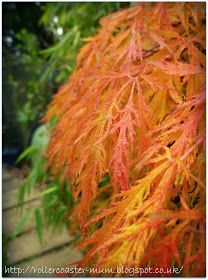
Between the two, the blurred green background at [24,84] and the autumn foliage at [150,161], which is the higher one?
the blurred green background at [24,84]

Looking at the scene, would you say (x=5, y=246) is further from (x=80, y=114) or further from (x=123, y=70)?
(x=123, y=70)

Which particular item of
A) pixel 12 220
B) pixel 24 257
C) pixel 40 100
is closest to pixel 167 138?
pixel 24 257

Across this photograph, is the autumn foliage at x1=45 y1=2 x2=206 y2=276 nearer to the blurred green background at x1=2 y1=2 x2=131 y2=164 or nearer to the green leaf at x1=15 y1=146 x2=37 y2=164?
the green leaf at x1=15 y1=146 x2=37 y2=164

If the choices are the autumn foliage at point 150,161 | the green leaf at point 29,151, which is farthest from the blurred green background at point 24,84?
the autumn foliage at point 150,161

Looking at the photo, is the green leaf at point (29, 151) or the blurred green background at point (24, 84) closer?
the green leaf at point (29, 151)

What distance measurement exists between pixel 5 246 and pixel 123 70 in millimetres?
1037

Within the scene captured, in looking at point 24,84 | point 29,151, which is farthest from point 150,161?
point 24,84

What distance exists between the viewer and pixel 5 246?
1119 mm

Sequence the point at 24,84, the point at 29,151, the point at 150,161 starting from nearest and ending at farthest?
1. the point at 150,161
2. the point at 29,151
3. the point at 24,84

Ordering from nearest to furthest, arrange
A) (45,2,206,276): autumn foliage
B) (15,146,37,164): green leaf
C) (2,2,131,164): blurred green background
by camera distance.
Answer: (45,2,206,276): autumn foliage
(15,146,37,164): green leaf
(2,2,131,164): blurred green background

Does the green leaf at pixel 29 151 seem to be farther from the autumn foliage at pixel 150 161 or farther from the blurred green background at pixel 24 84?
the autumn foliage at pixel 150 161

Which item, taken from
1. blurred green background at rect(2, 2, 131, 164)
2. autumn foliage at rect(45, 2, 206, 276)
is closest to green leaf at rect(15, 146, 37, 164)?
blurred green background at rect(2, 2, 131, 164)

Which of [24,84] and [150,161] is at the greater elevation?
[24,84]

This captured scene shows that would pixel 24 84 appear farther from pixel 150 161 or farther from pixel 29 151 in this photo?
pixel 150 161
